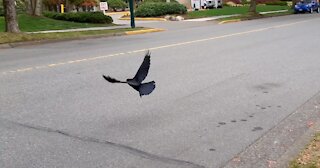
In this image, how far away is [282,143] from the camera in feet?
17.9

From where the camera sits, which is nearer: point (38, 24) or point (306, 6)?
point (38, 24)

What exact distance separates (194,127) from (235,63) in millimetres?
5811

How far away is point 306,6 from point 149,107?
128 ft

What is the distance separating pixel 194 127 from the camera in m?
6.20

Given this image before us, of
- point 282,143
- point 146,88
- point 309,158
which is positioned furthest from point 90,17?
point 309,158

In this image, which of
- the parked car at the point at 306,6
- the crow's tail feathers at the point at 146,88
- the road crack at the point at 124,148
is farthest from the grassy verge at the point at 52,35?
the parked car at the point at 306,6

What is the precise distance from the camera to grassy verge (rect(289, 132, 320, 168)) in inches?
174

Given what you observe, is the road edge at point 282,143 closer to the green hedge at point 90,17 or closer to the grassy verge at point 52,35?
the grassy verge at point 52,35

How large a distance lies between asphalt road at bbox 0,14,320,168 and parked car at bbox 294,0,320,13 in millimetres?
31436

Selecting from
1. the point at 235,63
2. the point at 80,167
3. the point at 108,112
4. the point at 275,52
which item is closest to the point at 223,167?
the point at 80,167

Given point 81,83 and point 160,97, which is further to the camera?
point 81,83

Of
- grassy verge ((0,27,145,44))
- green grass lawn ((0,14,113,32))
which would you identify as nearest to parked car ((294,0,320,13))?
green grass lawn ((0,14,113,32))

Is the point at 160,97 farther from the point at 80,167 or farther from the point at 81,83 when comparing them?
the point at 80,167

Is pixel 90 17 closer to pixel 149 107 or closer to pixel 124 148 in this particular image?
pixel 149 107
